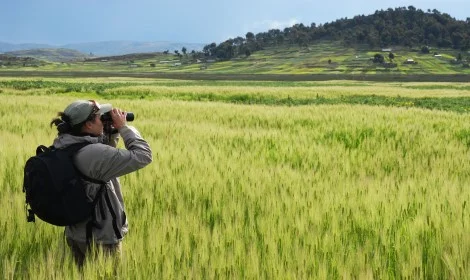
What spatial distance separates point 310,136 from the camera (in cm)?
1138

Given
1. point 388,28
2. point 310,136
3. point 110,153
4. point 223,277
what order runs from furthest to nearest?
point 388,28, point 310,136, point 110,153, point 223,277

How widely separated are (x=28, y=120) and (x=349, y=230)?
12.4 metres

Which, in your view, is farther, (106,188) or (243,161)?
(243,161)

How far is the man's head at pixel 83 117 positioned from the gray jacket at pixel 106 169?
0.22 ft

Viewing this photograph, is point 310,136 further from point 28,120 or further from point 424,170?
point 28,120

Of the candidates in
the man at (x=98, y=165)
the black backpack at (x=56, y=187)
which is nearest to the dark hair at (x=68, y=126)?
the man at (x=98, y=165)

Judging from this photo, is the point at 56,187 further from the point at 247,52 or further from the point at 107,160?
the point at 247,52

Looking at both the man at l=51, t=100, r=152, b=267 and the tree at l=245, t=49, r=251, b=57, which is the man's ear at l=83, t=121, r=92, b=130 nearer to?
the man at l=51, t=100, r=152, b=267

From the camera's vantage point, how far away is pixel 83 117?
129 inches

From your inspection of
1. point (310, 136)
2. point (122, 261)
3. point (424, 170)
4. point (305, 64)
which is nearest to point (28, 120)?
point (310, 136)

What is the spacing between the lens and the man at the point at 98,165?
10.4ft

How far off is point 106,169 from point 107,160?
2.5 inches

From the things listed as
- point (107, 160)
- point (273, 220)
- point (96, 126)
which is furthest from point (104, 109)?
point (273, 220)

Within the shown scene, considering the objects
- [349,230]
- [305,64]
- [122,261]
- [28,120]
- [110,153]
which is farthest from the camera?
[305,64]
